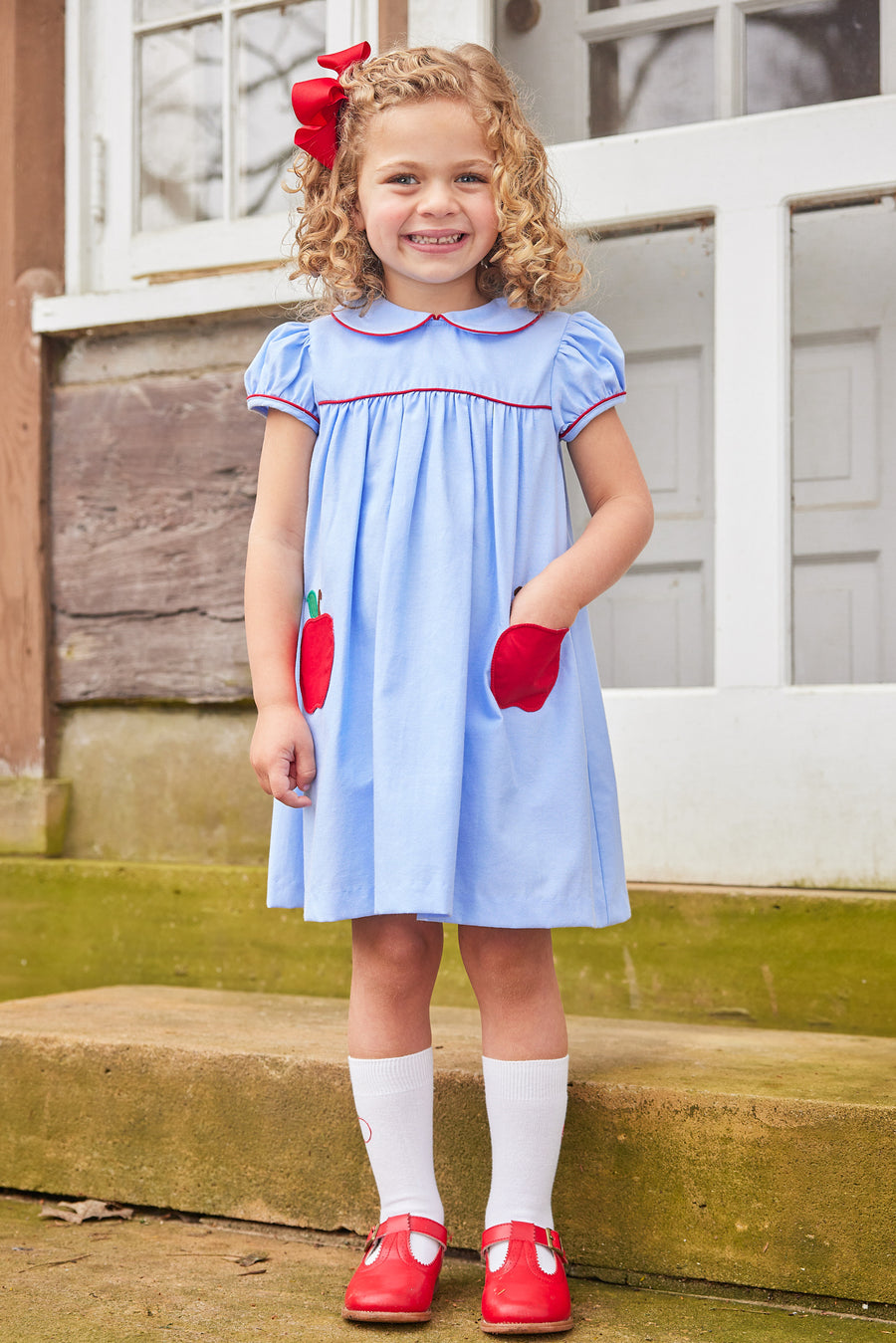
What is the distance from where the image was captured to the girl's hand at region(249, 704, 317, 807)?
1.55 metres

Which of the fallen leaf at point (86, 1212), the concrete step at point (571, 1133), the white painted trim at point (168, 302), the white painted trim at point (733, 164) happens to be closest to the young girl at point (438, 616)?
the concrete step at point (571, 1133)

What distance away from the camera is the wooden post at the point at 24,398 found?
2998mm

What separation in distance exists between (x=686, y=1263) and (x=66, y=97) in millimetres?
2832

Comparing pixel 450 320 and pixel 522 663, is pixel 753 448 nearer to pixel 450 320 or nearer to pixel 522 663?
pixel 450 320

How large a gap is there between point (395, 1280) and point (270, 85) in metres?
2.63

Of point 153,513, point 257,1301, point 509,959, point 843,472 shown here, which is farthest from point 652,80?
point 257,1301

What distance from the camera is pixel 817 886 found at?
2342mm

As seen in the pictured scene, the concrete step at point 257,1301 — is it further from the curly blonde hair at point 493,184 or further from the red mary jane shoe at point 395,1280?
the curly blonde hair at point 493,184

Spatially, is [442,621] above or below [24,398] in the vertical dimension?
below

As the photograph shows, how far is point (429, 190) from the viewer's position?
1594 millimetres

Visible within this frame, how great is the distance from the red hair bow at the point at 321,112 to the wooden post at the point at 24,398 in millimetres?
1536

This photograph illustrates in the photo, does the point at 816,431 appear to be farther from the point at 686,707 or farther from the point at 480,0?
the point at 480,0

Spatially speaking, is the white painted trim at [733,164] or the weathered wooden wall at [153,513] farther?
the weathered wooden wall at [153,513]

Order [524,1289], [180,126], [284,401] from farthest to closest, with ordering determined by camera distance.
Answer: [180,126], [284,401], [524,1289]
